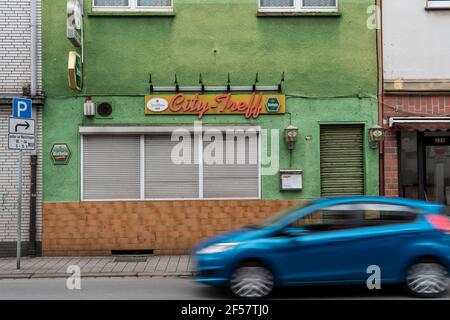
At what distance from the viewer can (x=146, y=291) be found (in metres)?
8.97

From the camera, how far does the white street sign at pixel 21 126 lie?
35.9 feet

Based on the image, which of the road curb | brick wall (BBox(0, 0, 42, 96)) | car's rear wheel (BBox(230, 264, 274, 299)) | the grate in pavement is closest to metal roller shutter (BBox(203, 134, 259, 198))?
the grate in pavement

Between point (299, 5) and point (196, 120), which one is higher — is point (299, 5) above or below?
above

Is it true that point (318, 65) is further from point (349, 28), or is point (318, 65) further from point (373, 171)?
point (373, 171)

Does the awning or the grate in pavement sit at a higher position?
the awning

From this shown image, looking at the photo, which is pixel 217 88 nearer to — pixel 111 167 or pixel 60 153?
pixel 111 167

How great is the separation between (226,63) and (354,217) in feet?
20.3

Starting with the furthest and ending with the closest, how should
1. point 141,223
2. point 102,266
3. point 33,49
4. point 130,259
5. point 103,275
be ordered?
point 141,223, point 33,49, point 130,259, point 102,266, point 103,275

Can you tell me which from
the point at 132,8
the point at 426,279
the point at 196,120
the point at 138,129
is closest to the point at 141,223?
the point at 138,129

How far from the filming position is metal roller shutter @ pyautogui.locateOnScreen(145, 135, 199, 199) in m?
13.0

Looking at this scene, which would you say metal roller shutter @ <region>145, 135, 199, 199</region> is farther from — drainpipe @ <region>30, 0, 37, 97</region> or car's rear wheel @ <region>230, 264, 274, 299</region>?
car's rear wheel @ <region>230, 264, 274, 299</region>

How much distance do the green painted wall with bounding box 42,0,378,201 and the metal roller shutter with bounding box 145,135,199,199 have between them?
1.79ft

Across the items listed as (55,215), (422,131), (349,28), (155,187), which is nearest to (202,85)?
(155,187)
